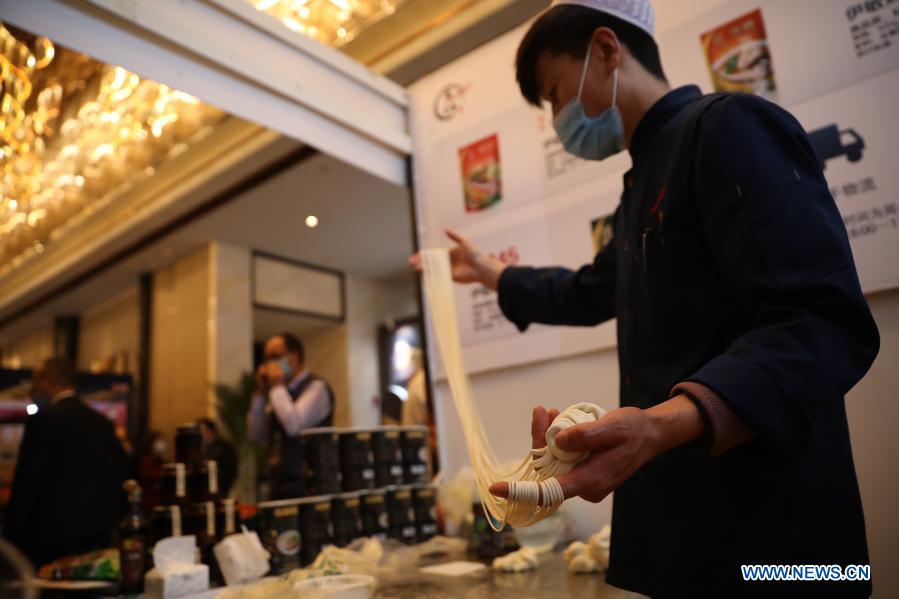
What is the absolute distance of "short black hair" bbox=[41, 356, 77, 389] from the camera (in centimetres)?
347

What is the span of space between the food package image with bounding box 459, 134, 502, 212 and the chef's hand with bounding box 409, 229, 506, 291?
0.86 m

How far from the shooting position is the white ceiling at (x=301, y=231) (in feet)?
16.6

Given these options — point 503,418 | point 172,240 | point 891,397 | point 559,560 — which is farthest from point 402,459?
point 172,240

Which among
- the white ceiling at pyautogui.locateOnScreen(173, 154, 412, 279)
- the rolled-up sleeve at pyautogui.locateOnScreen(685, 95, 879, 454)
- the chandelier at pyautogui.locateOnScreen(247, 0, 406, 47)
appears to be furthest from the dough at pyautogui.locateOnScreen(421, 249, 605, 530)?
the white ceiling at pyautogui.locateOnScreen(173, 154, 412, 279)

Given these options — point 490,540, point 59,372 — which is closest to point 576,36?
point 490,540

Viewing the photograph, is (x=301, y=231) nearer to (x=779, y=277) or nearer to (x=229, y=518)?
(x=229, y=518)

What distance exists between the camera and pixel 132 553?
1.65 metres

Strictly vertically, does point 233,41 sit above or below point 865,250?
above

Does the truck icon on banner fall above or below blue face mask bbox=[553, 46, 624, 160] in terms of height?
above

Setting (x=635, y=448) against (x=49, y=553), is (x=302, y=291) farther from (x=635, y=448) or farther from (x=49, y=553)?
(x=635, y=448)

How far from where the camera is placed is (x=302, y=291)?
7184 millimetres

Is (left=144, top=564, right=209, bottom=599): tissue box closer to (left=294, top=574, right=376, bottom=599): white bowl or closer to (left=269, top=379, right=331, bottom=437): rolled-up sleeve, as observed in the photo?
(left=294, top=574, right=376, bottom=599): white bowl

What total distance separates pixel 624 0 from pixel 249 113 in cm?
152

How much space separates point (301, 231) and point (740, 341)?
5.87 m
